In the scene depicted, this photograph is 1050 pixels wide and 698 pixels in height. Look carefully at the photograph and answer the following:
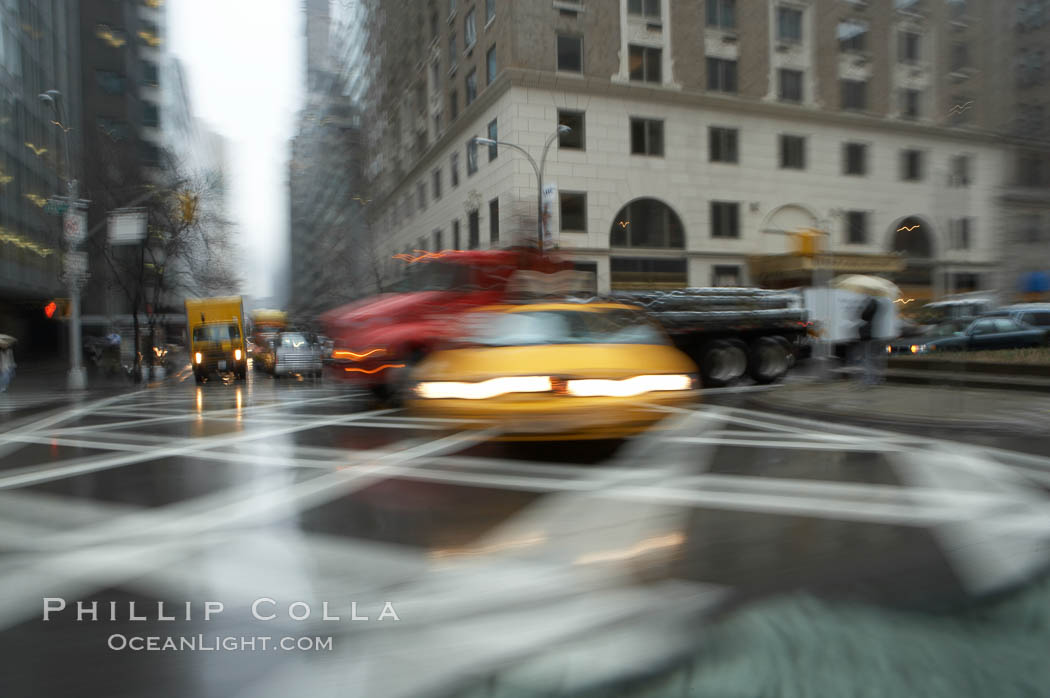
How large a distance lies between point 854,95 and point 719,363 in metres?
24.6

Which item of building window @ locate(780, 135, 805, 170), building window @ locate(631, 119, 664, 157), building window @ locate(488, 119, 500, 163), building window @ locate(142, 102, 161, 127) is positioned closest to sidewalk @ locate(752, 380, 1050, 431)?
building window @ locate(631, 119, 664, 157)

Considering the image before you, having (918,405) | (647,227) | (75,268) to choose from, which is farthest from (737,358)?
(75,268)

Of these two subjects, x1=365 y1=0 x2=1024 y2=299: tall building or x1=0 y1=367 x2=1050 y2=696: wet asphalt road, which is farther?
x1=365 y1=0 x2=1024 y2=299: tall building

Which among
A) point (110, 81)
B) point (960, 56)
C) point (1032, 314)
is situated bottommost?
point (1032, 314)

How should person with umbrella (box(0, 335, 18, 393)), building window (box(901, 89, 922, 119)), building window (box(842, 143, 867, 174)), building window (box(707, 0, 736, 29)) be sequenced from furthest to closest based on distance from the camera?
building window (box(901, 89, 922, 119)) → building window (box(842, 143, 867, 174)) → building window (box(707, 0, 736, 29)) → person with umbrella (box(0, 335, 18, 393))

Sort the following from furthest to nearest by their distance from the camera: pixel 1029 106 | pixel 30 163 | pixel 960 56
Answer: pixel 30 163 → pixel 960 56 → pixel 1029 106

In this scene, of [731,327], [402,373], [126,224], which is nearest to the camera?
[402,373]

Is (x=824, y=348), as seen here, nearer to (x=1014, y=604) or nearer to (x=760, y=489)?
(x=760, y=489)

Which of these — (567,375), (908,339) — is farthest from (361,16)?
(567,375)

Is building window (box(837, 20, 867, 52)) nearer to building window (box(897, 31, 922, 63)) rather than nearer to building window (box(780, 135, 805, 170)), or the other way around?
building window (box(897, 31, 922, 63))

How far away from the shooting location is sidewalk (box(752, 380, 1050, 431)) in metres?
8.21

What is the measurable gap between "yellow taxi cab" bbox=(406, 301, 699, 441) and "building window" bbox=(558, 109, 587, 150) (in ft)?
74.4

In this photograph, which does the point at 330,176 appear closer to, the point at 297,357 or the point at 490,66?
the point at 490,66

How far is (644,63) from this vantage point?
29.2 metres
